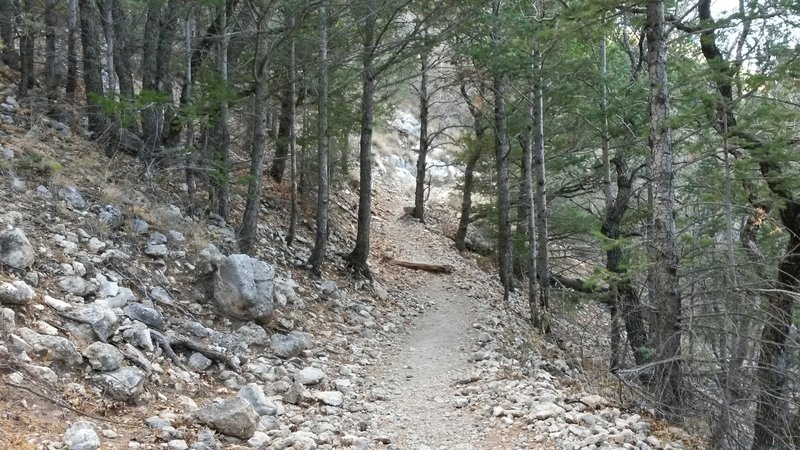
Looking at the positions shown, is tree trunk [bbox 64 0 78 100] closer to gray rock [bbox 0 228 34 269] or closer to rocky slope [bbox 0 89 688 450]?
rocky slope [bbox 0 89 688 450]

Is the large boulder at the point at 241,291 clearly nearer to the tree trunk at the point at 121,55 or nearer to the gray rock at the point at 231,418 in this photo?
the gray rock at the point at 231,418

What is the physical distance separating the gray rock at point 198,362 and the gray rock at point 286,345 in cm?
121

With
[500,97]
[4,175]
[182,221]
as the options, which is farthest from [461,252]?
[4,175]

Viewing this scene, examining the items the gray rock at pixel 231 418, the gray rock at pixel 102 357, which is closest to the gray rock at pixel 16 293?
the gray rock at pixel 102 357

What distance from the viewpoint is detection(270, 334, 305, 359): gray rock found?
729cm

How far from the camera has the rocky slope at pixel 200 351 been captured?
4.63 metres

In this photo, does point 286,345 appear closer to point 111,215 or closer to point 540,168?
point 111,215

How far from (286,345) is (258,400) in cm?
192

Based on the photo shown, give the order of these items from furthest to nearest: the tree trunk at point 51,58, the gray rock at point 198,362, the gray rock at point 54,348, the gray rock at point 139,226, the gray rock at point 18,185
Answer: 1. the tree trunk at point 51,58
2. the gray rock at point 139,226
3. the gray rock at point 18,185
4. the gray rock at point 198,362
5. the gray rock at point 54,348

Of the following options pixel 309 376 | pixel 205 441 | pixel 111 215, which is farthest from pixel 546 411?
pixel 111 215

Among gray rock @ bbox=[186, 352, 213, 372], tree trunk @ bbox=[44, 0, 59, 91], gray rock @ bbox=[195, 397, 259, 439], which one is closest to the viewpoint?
gray rock @ bbox=[195, 397, 259, 439]

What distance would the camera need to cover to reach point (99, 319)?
533cm

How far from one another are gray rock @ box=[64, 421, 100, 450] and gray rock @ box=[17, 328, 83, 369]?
0.91m

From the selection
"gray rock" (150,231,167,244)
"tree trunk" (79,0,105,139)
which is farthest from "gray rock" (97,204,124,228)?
"tree trunk" (79,0,105,139)
